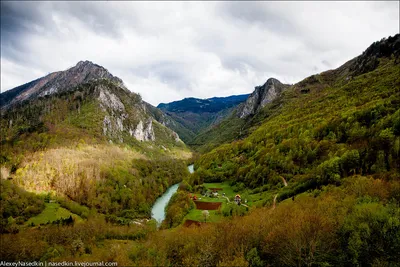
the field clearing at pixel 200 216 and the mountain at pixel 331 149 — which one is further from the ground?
the mountain at pixel 331 149

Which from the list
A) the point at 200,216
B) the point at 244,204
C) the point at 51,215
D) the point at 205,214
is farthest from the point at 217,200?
the point at 51,215

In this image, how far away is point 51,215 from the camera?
138000 mm

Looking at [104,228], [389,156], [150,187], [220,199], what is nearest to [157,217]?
[104,228]

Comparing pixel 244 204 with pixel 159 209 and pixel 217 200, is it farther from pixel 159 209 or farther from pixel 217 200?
pixel 159 209

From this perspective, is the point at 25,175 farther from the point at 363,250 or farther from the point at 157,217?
the point at 363,250

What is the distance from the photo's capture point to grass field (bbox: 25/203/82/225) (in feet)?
435

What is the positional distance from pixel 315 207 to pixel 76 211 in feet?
435

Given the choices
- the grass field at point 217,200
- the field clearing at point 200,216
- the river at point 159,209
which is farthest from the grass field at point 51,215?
the field clearing at point 200,216

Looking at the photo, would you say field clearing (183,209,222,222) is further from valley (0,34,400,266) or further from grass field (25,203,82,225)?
grass field (25,203,82,225)

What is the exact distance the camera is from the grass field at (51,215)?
13262 cm

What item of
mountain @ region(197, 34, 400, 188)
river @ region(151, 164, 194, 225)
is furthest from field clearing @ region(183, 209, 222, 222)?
river @ region(151, 164, 194, 225)

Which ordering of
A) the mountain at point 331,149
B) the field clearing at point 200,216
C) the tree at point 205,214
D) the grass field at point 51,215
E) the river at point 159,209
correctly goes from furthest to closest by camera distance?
the river at point 159,209, the grass field at point 51,215, the mountain at point 331,149, the tree at point 205,214, the field clearing at point 200,216

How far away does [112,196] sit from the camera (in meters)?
173

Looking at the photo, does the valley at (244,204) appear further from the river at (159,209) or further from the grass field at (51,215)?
the river at (159,209)
